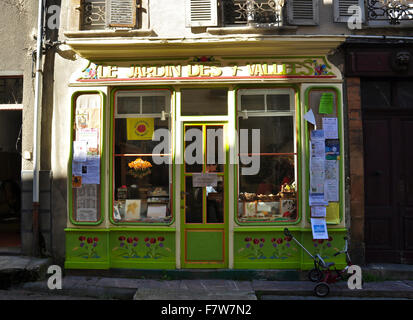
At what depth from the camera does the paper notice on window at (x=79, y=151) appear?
251 inches

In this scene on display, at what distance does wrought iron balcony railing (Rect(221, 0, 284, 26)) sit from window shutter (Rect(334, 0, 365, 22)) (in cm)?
98

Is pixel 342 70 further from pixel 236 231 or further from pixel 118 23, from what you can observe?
pixel 118 23

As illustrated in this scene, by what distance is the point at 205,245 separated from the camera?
20.7ft

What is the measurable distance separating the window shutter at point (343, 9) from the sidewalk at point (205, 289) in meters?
4.55

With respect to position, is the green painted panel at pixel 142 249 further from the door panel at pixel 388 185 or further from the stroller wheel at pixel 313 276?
the door panel at pixel 388 185

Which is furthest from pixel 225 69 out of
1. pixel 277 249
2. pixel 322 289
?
pixel 322 289

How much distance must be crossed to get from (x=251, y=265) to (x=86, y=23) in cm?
526

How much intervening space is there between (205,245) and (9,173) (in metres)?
6.99

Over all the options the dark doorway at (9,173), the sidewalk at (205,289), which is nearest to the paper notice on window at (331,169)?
the sidewalk at (205,289)

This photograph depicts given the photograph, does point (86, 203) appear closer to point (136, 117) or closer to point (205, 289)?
point (136, 117)

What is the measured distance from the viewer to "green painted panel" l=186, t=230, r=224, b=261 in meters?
6.28

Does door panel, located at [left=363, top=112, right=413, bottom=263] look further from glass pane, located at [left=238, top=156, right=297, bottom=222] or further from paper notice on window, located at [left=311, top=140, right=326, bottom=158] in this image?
glass pane, located at [left=238, top=156, right=297, bottom=222]

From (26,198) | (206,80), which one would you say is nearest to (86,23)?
(206,80)

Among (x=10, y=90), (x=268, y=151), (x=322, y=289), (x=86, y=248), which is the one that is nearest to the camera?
(x=322, y=289)
